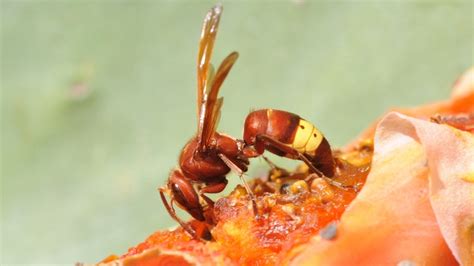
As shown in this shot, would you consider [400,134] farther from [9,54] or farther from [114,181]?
[9,54]

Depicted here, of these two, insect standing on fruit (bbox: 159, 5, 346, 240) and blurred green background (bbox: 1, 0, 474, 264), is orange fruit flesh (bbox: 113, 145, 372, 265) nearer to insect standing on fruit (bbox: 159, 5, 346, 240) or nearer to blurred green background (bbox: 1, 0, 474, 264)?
insect standing on fruit (bbox: 159, 5, 346, 240)

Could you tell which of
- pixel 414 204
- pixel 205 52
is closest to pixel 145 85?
pixel 205 52

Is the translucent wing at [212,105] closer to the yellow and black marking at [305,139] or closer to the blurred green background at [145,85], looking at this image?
the yellow and black marking at [305,139]

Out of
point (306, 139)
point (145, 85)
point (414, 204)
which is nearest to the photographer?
point (414, 204)

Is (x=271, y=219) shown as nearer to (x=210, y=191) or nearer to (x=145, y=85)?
(x=210, y=191)

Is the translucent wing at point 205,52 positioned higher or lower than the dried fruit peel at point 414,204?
higher

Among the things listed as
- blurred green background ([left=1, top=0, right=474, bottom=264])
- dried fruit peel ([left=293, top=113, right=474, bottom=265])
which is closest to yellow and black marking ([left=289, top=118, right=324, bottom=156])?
dried fruit peel ([left=293, top=113, right=474, bottom=265])

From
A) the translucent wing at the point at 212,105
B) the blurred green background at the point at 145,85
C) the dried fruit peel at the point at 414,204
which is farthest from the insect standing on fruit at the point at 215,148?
the blurred green background at the point at 145,85

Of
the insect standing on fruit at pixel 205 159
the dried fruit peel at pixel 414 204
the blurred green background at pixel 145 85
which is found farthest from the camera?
the blurred green background at pixel 145 85
